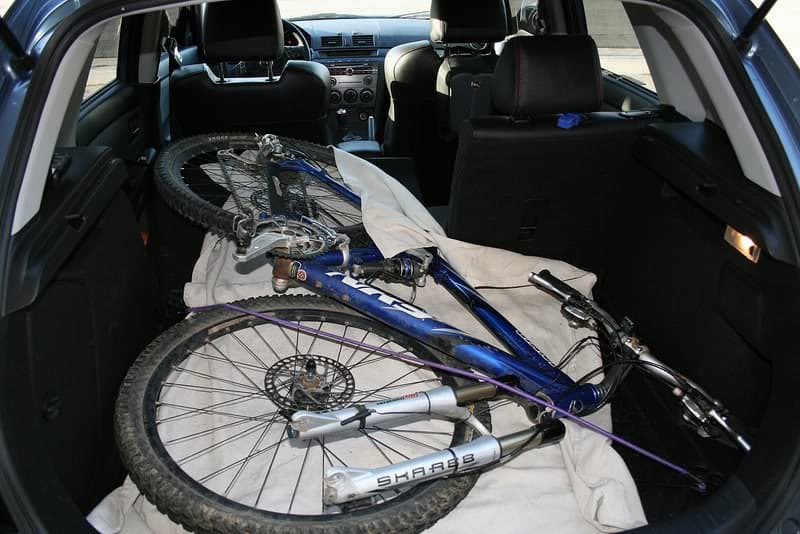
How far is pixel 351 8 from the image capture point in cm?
479

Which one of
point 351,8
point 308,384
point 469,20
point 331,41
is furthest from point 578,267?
point 351,8

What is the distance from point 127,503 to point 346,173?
133cm

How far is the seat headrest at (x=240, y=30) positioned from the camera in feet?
8.80

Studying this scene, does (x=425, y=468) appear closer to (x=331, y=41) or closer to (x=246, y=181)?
(x=246, y=181)

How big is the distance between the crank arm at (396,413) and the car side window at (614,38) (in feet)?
6.12

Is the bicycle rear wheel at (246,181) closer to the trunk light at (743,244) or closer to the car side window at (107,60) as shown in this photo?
the car side window at (107,60)

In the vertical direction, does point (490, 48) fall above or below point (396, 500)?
above

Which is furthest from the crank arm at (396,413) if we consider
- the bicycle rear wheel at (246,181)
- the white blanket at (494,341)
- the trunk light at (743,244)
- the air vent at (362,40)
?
the air vent at (362,40)

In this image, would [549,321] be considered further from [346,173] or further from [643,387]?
[346,173]

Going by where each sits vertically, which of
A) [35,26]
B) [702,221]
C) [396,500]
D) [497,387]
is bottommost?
[396,500]

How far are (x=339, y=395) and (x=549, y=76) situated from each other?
1.09 m

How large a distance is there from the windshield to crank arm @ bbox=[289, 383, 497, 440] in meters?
3.45

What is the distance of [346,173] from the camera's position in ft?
7.94

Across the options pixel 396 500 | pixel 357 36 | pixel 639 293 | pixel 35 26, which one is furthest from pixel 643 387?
pixel 357 36
